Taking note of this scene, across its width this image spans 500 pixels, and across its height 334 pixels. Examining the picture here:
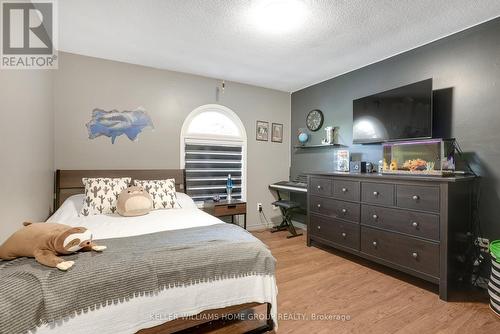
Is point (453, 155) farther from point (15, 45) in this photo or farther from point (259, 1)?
point (15, 45)

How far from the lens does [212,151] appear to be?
151 inches

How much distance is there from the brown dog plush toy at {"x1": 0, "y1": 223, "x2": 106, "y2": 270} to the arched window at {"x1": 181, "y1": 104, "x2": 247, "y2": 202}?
2258 mm

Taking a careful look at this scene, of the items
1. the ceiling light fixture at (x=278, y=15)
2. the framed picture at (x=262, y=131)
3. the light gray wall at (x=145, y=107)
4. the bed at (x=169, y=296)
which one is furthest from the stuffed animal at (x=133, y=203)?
the framed picture at (x=262, y=131)

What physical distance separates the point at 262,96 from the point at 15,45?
313 centimetres

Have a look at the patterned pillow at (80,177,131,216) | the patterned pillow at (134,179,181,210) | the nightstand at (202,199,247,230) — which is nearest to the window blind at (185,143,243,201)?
the nightstand at (202,199,247,230)

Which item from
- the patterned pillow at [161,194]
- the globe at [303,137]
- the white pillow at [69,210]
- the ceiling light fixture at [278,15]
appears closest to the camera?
the ceiling light fixture at [278,15]

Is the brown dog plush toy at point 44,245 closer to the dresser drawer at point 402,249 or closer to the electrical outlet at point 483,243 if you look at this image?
the dresser drawer at point 402,249

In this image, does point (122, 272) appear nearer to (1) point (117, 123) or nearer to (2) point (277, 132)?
(1) point (117, 123)

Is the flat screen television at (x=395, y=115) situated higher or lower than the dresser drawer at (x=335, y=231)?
higher

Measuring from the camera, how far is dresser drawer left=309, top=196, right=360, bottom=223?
2721mm

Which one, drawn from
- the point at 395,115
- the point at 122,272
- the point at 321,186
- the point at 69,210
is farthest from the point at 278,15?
the point at 69,210

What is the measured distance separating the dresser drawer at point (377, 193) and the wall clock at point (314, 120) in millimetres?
1539

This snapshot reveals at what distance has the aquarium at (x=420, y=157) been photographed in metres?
2.18

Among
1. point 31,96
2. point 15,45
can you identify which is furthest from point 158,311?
point 15,45
